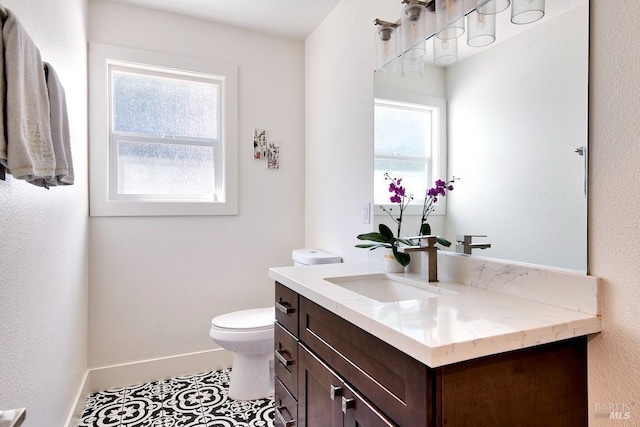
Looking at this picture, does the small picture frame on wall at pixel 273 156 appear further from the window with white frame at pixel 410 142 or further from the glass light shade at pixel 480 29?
the glass light shade at pixel 480 29

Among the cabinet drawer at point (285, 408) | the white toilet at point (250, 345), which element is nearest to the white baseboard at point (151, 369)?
the white toilet at point (250, 345)

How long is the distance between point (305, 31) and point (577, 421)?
8.83 ft

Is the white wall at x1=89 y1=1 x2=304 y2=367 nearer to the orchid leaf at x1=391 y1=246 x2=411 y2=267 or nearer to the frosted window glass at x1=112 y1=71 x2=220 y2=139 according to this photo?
the frosted window glass at x1=112 y1=71 x2=220 y2=139

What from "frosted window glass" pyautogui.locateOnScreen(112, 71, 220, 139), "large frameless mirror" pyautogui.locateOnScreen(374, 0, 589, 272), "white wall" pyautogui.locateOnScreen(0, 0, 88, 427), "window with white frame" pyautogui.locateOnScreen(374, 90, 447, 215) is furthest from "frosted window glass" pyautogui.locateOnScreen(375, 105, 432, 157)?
"white wall" pyautogui.locateOnScreen(0, 0, 88, 427)

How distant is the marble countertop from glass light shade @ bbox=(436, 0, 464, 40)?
0.92m

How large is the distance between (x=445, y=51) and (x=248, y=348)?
181 centimetres

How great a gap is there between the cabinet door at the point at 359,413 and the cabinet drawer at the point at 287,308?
1.43ft

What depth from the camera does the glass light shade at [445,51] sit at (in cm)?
146

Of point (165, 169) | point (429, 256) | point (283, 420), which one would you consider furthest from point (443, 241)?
point (165, 169)

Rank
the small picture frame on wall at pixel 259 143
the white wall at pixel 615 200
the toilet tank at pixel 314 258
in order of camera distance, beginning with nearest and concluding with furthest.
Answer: the white wall at pixel 615 200
the toilet tank at pixel 314 258
the small picture frame on wall at pixel 259 143

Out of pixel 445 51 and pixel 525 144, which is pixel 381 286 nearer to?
pixel 525 144

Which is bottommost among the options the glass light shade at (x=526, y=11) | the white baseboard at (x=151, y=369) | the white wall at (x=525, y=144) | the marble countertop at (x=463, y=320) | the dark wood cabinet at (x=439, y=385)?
the white baseboard at (x=151, y=369)

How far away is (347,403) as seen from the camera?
3.52 feet

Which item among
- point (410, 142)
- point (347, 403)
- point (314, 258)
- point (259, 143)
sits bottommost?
point (347, 403)
